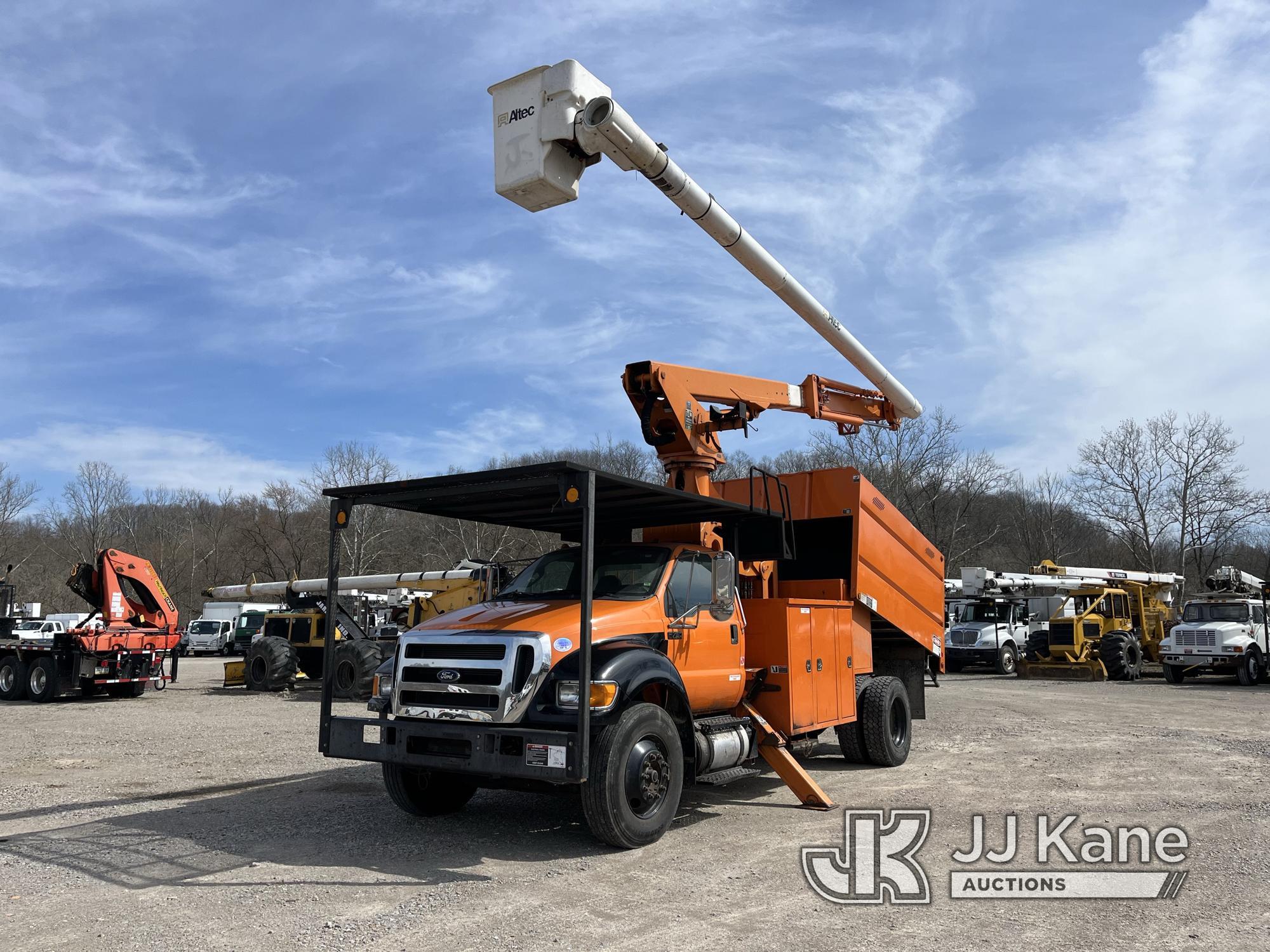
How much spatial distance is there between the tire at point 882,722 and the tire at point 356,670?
11.0 meters

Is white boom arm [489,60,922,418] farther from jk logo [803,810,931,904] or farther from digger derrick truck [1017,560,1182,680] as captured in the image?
digger derrick truck [1017,560,1182,680]

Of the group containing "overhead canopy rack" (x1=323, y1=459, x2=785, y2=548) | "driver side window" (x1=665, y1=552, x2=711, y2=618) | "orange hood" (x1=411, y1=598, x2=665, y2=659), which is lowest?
"orange hood" (x1=411, y1=598, x2=665, y2=659)

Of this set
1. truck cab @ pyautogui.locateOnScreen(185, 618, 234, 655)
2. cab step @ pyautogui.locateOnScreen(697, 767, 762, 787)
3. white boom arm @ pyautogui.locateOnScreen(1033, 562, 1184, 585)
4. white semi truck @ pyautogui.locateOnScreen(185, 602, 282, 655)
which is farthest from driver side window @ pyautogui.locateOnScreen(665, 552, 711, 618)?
truck cab @ pyautogui.locateOnScreen(185, 618, 234, 655)

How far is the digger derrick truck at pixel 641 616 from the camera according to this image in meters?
6.42

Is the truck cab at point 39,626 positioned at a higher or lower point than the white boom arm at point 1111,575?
lower

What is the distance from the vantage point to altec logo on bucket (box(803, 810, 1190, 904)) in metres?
5.61

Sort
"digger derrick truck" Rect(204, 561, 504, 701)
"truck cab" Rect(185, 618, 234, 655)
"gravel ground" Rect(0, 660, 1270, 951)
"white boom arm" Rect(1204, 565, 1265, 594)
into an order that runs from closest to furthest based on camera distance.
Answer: "gravel ground" Rect(0, 660, 1270, 951), "digger derrick truck" Rect(204, 561, 504, 701), "white boom arm" Rect(1204, 565, 1265, 594), "truck cab" Rect(185, 618, 234, 655)

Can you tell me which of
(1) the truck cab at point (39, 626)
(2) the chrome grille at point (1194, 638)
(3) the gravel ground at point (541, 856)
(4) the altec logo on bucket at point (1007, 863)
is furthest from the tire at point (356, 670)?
(1) the truck cab at point (39, 626)

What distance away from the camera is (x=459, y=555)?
56.5 metres

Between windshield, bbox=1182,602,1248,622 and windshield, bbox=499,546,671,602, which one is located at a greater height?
windshield, bbox=499,546,671,602

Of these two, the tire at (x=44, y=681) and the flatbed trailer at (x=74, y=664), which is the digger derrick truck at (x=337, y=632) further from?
the tire at (x=44, y=681)

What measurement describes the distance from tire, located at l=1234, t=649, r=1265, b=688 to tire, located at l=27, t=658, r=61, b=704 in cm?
2626

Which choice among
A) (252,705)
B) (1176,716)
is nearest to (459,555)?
(252,705)

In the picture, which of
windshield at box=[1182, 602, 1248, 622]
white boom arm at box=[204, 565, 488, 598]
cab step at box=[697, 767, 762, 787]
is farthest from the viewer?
windshield at box=[1182, 602, 1248, 622]
